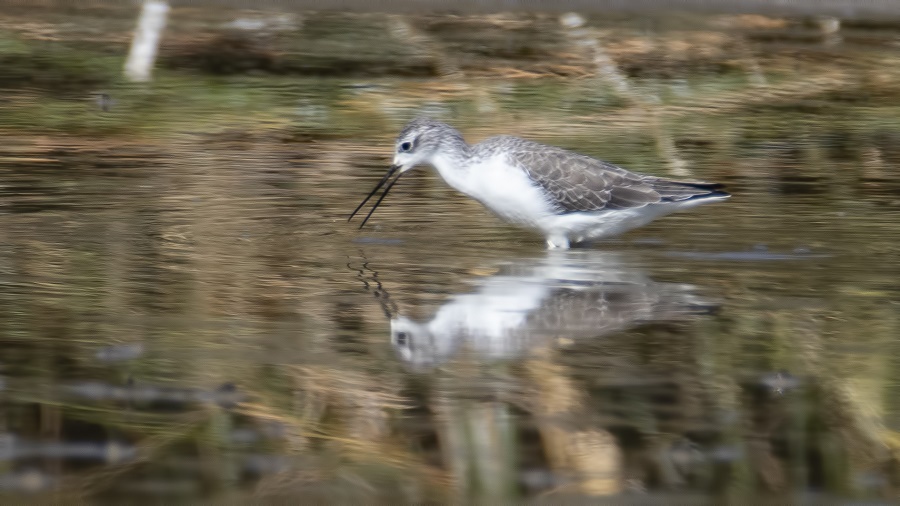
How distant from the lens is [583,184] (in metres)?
10.8

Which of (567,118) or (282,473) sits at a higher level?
(282,473)

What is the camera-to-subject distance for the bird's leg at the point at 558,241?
10.9 metres

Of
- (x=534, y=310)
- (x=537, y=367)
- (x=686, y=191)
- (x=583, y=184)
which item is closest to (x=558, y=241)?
(x=583, y=184)

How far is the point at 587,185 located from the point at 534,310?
7.45ft

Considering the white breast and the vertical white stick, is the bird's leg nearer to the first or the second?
the white breast

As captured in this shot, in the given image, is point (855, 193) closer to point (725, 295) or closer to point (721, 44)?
point (725, 295)

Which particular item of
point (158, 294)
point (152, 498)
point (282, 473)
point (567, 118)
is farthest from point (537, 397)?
point (567, 118)

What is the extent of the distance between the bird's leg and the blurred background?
27 cm

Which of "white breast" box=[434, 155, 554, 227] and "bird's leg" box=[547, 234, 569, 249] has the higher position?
"white breast" box=[434, 155, 554, 227]

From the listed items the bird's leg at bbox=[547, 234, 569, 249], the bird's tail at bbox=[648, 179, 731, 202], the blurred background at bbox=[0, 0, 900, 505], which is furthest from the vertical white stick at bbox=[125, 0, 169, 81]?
the bird's tail at bbox=[648, 179, 731, 202]

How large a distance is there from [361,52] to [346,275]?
950 centimetres

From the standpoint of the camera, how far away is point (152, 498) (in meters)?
5.74

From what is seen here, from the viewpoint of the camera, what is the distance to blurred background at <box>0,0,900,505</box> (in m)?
6.26

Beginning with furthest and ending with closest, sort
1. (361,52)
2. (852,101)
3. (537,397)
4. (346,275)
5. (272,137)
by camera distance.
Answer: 1. (361,52)
2. (852,101)
3. (272,137)
4. (346,275)
5. (537,397)
